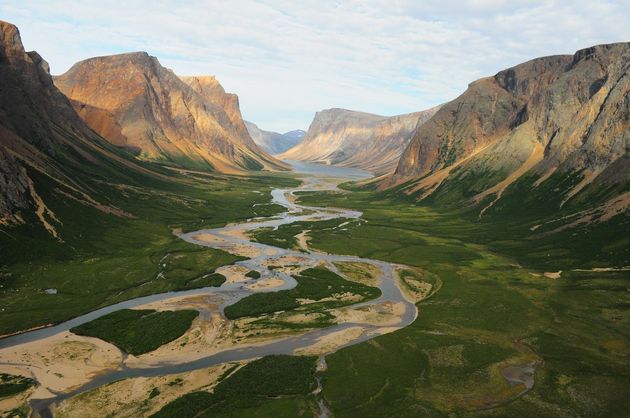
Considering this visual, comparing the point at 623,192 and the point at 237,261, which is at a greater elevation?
the point at 623,192

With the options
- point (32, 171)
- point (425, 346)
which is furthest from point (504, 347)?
point (32, 171)

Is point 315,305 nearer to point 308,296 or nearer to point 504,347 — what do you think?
point 308,296

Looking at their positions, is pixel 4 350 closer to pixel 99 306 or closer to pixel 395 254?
pixel 99 306

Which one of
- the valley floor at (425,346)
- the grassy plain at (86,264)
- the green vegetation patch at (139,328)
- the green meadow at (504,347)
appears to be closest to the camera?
the valley floor at (425,346)

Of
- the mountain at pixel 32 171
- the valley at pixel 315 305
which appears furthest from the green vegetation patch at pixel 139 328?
the mountain at pixel 32 171

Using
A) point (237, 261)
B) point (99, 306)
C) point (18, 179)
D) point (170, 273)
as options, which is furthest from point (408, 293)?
point (18, 179)

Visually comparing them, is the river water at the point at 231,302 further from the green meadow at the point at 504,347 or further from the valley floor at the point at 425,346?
the green meadow at the point at 504,347
